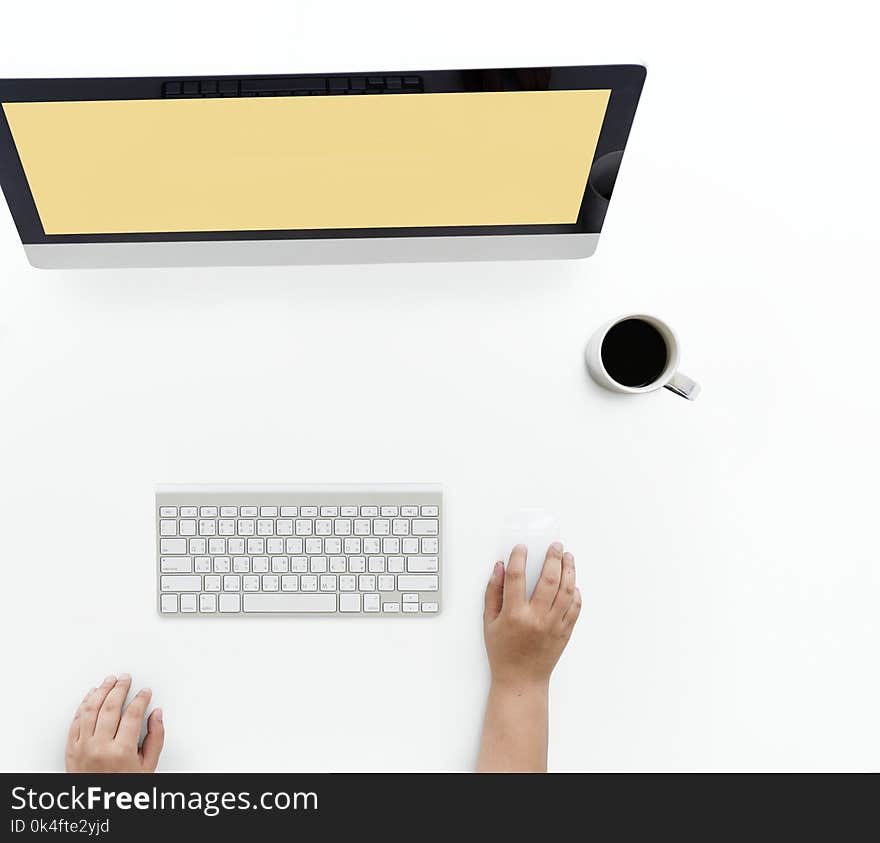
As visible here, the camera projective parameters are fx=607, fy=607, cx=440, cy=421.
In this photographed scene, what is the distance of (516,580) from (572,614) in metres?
0.09

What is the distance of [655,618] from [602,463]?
22cm

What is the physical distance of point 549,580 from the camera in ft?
2.53

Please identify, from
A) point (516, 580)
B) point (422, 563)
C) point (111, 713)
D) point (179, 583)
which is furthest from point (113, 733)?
point (516, 580)

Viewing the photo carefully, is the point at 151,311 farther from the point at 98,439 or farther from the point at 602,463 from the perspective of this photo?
the point at 602,463

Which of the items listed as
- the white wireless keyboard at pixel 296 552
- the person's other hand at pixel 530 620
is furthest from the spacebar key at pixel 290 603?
the person's other hand at pixel 530 620

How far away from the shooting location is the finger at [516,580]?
767 mm

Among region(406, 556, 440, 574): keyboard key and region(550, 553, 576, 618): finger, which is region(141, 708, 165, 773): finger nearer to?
region(406, 556, 440, 574): keyboard key

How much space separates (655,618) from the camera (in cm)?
80

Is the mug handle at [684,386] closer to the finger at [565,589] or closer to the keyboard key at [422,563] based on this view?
the finger at [565,589]

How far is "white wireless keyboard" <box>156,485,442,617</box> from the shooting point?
2.55 feet

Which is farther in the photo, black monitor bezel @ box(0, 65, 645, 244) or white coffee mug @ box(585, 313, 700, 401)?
white coffee mug @ box(585, 313, 700, 401)

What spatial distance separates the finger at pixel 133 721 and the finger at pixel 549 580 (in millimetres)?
514
